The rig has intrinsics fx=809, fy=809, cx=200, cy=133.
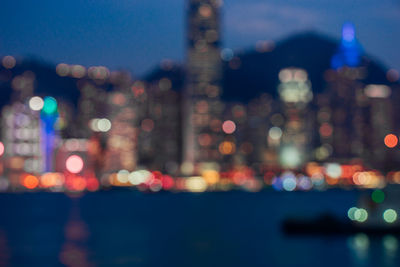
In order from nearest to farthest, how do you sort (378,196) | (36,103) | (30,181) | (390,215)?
(378,196)
(390,215)
(30,181)
(36,103)

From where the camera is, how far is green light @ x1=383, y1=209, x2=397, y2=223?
102 ft

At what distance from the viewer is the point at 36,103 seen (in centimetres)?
12912

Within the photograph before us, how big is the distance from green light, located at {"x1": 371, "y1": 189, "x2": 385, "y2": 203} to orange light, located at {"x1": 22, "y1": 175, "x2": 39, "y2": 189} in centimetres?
8721

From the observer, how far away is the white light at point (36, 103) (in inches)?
5027

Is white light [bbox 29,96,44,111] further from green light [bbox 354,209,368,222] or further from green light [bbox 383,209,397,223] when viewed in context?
green light [bbox 383,209,397,223]

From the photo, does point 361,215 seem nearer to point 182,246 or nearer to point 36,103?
point 182,246

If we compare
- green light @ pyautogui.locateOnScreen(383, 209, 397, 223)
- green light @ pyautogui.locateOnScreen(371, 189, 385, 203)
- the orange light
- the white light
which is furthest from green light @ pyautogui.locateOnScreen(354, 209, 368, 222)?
the white light

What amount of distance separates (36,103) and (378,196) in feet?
342

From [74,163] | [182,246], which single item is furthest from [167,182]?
[182,246]

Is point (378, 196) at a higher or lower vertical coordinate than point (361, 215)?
higher

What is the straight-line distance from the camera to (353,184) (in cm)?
12394

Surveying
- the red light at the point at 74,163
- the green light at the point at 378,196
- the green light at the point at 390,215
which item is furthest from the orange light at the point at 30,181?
the green light at the point at 378,196

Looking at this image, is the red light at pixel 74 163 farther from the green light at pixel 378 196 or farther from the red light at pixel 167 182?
the green light at pixel 378 196

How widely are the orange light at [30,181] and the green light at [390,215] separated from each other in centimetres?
8687
